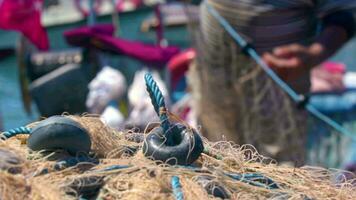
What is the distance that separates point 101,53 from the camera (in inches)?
365

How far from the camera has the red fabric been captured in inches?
370

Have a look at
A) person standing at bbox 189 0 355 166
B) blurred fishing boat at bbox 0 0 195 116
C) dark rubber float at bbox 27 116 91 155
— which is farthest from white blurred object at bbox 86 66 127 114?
dark rubber float at bbox 27 116 91 155

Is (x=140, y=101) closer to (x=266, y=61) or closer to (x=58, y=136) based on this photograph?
(x=266, y=61)

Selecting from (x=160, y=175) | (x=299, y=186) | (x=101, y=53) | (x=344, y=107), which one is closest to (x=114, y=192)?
(x=160, y=175)

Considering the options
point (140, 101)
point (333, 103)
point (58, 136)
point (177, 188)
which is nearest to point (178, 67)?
point (140, 101)

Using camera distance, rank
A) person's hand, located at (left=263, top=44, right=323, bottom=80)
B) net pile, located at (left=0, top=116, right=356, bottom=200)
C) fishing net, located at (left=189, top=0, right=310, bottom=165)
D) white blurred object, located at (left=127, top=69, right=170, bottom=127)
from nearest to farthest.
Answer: net pile, located at (left=0, top=116, right=356, bottom=200) < person's hand, located at (left=263, top=44, right=323, bottom=80) < fishing net, located at (left=189, top=0, right=310, bottom=165) < white blurred object, located at (left=127, top=69, right=170, bottom=127)

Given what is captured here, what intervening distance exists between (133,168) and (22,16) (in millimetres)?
7596

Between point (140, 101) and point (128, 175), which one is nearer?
point (128, 175)

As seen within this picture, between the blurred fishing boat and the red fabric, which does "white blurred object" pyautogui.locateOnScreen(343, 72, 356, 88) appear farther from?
the red fabric

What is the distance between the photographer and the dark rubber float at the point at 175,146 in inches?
88.4

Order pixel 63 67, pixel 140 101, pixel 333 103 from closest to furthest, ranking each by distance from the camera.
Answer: pixel 140 101 < pixel 333 103 < pixel 63 67

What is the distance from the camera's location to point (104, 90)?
303 inches

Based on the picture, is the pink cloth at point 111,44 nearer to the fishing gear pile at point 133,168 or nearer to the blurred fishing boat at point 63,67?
the blurred fishing boat at point 63,67

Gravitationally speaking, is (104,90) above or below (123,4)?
below
